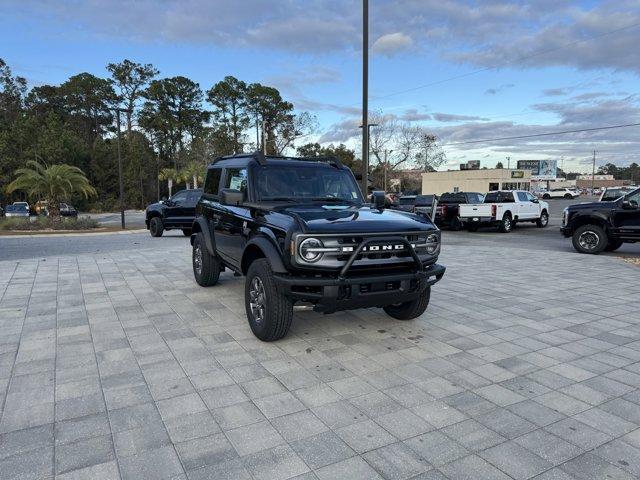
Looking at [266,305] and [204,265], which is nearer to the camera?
[266,305]

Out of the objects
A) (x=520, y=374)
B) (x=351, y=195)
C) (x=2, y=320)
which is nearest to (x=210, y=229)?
(x=351, y=195)

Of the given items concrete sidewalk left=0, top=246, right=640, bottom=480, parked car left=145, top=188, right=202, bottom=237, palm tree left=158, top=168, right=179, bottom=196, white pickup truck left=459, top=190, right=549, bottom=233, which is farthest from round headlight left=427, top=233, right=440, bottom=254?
palm tree left=158, top=168, right=179, bottom=196

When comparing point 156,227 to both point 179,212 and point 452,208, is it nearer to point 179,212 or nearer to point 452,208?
point 179,212

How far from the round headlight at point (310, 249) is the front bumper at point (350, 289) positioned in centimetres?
19

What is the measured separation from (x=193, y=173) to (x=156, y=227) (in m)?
32.8

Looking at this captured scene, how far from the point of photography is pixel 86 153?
169 feet

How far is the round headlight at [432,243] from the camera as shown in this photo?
479 cm

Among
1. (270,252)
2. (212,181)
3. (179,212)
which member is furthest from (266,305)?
(179,212)

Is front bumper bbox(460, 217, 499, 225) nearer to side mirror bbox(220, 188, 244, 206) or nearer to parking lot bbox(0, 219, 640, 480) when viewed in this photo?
parking lot bbox(0, 219, 640, 480)

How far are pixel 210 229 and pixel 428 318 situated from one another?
3.44 metres

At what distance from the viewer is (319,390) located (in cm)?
366

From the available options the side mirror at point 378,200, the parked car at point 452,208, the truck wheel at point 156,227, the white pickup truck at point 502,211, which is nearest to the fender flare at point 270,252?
the side mirror at point 378,200

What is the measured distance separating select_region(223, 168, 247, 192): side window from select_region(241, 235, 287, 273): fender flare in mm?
1061

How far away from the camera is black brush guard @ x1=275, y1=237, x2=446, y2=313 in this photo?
4090mm
